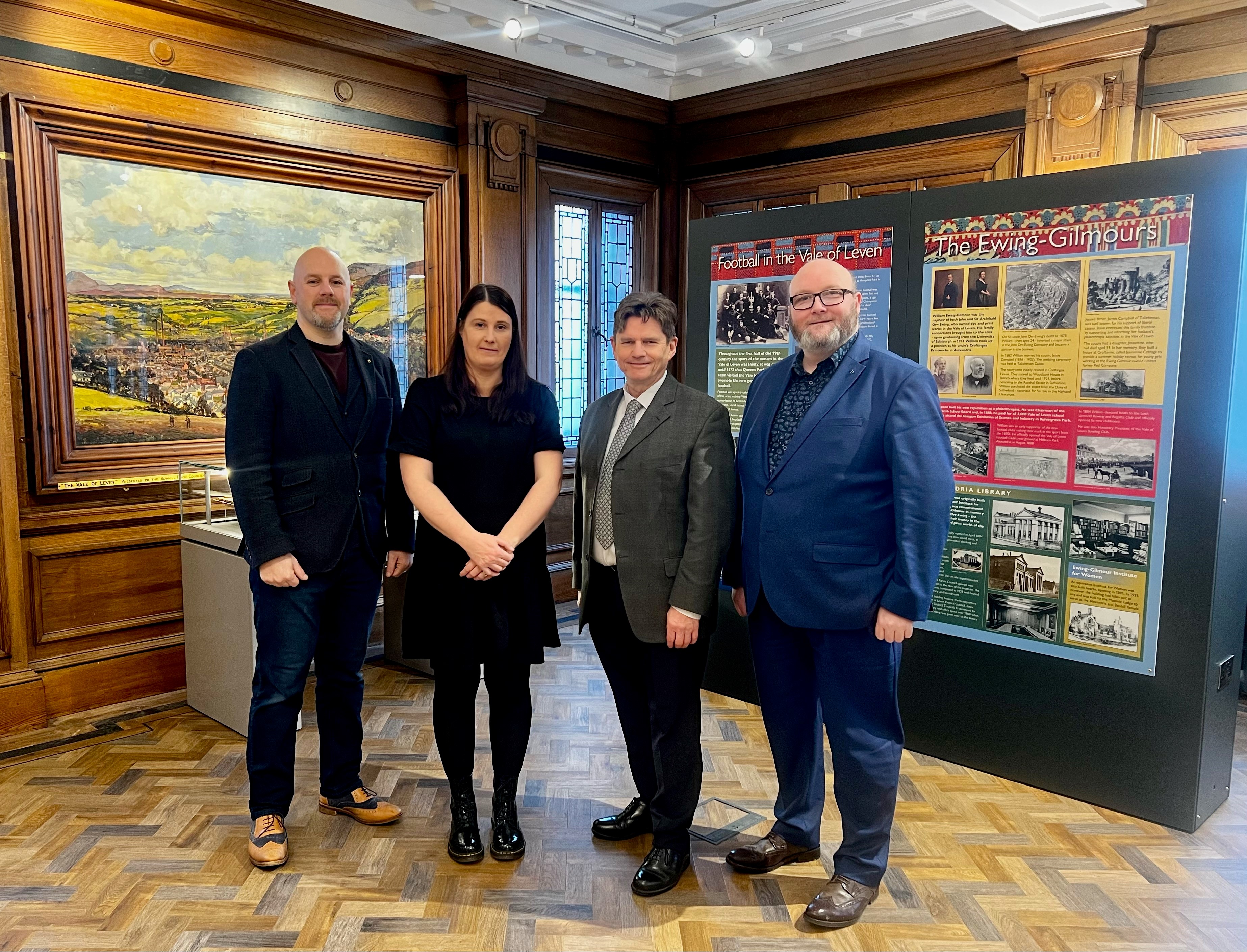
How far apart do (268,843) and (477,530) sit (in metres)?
1.23

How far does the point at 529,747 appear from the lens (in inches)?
158

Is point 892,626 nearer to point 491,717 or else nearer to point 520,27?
point 491,717

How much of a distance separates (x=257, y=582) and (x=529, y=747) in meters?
1.45

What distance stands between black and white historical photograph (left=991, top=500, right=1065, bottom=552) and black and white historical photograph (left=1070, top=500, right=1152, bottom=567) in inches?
1.8

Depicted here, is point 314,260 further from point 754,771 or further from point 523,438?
point 754,771

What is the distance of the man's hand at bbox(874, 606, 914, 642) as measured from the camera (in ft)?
8.43

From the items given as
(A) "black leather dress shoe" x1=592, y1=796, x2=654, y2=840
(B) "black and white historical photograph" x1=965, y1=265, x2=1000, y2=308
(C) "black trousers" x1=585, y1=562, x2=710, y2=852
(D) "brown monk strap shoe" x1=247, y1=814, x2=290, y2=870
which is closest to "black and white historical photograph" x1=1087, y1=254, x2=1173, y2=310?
(B) "black and white historical photograph" x1=965, y1=265, x2=1000, y2=308

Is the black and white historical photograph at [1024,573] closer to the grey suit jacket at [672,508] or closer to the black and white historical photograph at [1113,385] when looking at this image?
the black and white historical photograph at [1113,385]

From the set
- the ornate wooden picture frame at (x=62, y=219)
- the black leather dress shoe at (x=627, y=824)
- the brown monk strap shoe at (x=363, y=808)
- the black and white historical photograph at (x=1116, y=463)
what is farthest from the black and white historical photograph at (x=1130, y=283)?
the ornate wooden picture frame at (x=62, y=219)

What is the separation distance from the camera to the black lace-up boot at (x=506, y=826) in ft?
10.0

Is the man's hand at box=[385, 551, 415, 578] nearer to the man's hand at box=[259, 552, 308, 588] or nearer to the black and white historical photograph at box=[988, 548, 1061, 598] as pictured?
the man's hand at box=[259, 552, 308, 588]

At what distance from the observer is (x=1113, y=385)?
3.40m

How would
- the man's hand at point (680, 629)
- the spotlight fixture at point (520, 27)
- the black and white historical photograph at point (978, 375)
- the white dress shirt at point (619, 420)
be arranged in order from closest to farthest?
the man's hand at point (680, 629), the white dress shirt at point (619, 420), the black and white historical photograph at point (978, 375), the spotlight fixture at point (520, 27)

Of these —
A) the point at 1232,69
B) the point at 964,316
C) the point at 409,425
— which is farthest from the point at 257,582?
the point at 1232,69
